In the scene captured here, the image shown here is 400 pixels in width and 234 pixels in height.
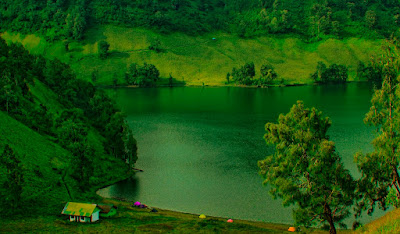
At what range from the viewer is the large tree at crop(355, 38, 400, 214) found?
44.1 metres

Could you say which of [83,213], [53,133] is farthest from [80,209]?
[53,133]

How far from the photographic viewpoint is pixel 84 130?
72.4m

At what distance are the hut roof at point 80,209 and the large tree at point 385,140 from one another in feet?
99.0

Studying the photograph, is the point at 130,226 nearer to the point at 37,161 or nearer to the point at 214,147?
the point at 37,161

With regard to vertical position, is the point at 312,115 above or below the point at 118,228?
above

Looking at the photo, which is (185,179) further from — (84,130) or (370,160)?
(370,160)

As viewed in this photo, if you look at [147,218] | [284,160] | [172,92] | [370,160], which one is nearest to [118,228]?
[147,218]

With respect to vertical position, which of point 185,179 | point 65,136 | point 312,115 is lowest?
point 185,179

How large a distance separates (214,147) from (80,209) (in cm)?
4835

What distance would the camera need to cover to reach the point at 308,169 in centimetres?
4278

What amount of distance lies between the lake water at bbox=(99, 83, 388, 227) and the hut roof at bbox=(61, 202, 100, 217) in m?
15.9

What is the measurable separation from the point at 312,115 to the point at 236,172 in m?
34.9

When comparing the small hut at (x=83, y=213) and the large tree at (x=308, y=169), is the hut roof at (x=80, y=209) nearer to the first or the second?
the small hut at (x=83, y=213)

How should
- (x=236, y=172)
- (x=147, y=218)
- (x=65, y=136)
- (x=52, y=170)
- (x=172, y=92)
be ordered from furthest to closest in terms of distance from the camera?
1. (x=172, y=92)
2. (x=236, y=172)
3. (x=65, y=136)
4. (x=52, y=170)
5. (x=147, y=218)
